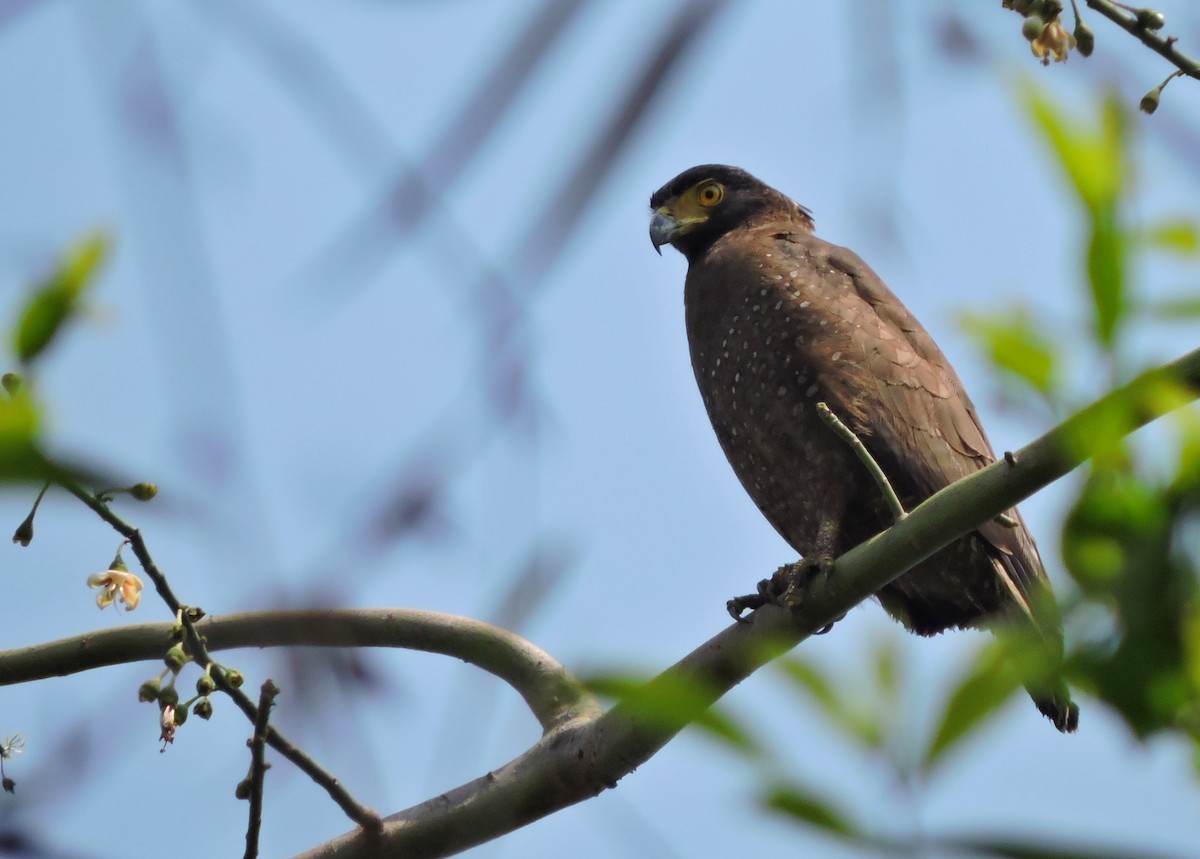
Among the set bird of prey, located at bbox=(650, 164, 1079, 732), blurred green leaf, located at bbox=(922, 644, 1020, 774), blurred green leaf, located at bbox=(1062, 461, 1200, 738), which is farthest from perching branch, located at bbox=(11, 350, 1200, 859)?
blurred green leaf, located at bbox=(922, 644, 1020, 774)

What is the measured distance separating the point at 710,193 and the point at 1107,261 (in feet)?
17.4

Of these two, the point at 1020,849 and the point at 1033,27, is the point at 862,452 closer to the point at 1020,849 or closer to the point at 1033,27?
the point at 1033,27

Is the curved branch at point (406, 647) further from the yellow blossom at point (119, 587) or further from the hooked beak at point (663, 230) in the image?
the hooked beak at point (663, 230)

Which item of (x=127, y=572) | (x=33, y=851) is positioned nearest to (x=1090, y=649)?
(x=33, y=851)

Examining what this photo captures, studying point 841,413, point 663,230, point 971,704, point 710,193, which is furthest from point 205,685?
point 710,193

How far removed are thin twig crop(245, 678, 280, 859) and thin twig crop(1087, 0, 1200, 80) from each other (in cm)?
214

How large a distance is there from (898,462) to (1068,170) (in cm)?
344

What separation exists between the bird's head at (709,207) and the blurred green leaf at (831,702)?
4.99 m

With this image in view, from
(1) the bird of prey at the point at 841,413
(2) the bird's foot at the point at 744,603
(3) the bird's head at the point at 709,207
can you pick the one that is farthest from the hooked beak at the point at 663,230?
(2) the bird's foot at the point at 744,603

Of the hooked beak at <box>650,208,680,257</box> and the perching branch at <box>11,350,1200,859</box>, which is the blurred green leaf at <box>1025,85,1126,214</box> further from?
the hooked beak at <box>650,208,680,257</box>

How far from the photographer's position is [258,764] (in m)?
2.88

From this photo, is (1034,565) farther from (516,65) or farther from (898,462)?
(516,65)

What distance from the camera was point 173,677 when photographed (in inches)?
107

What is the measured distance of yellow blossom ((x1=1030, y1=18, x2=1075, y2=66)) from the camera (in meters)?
2.55
